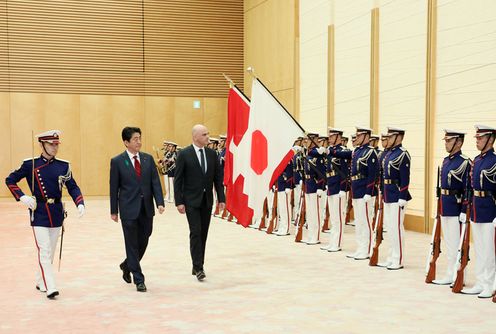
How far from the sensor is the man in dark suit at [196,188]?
700 cm

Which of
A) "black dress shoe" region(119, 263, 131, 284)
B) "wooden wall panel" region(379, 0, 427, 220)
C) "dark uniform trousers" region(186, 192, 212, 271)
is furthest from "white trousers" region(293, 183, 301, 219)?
"black dress shoe" region(119, 263, 131, 284)

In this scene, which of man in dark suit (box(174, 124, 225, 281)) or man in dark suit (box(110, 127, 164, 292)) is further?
man in dark suit (box(174, 124, 225, 281))

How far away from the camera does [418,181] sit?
11.4m

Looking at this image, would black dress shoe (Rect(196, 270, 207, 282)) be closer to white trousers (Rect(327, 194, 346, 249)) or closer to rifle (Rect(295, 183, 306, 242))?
white trousers (Rect(327, 194, 346, 249))

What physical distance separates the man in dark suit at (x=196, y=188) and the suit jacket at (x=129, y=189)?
51 cm

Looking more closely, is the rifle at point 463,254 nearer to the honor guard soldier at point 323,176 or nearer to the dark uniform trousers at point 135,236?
the honor guard soldier at point 323,176

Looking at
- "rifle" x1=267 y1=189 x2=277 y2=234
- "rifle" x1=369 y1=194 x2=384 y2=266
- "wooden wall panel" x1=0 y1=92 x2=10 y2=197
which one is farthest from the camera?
"wooden wall panel" x1=0 y1=92 x2=10 y2=197

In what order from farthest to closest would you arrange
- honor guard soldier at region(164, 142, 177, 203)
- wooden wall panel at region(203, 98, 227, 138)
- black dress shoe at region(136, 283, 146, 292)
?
wooden wall panel at region(203, 98, 227, 138) → honor guard soldier at region(164, 142, 177, 203) → black dress shoe at region(136, 283, 146, 292)

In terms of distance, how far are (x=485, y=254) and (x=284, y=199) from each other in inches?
208

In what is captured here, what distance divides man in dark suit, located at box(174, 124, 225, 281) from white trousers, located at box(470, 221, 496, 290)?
2615mm

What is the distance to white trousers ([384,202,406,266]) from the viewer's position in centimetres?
768

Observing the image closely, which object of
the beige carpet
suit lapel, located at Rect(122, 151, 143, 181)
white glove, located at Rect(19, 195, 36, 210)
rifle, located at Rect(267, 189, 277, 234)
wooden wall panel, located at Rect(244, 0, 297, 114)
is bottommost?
the beige carpet

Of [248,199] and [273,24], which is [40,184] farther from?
[273,24]

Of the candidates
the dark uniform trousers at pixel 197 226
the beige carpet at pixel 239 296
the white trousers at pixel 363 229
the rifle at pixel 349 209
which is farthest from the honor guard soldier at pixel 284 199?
the dark uniform trousers at pixel 197 226
